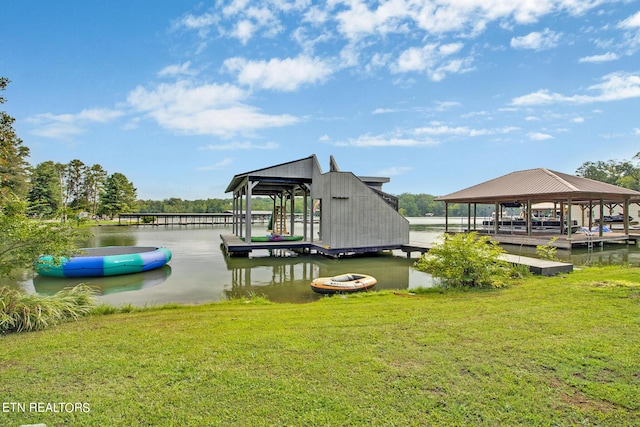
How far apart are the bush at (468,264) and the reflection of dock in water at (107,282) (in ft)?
26.1

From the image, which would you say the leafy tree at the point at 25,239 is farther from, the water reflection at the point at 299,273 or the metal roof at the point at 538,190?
the metal roof at the point at 538,190

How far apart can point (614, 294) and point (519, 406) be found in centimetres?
497

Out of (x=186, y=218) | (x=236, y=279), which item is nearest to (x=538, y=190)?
(x=236, y=279)

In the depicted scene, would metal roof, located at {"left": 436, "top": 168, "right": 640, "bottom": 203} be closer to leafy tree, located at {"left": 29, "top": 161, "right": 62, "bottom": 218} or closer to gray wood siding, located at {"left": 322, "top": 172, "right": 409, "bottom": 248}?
gray wood siding, located at {"left": 322, "top": 172, "right": 409, "bottom": 248}

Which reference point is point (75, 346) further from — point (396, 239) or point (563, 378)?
point (396, 239)

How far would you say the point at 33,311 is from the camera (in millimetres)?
4742

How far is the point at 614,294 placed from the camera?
5965 mm

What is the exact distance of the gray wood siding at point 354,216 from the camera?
15172 millimetres

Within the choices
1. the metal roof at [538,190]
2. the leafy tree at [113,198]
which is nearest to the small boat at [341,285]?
the metal roof at [538,190]

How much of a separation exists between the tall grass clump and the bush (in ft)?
23.0

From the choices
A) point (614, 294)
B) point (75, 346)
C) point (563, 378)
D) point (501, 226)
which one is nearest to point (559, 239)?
point (501, 226)

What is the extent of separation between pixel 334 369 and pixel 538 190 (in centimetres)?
1970

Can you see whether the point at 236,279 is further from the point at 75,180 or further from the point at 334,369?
the point at 75,180

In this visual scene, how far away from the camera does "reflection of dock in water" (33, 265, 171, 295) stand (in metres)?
9.44
